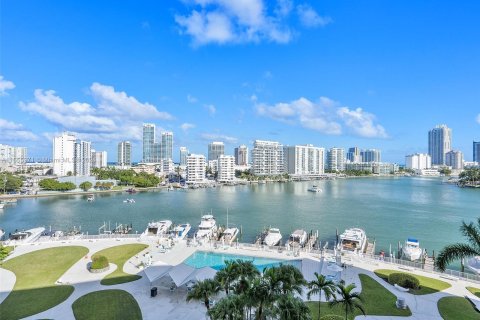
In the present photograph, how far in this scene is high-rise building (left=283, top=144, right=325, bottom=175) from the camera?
6747 inches

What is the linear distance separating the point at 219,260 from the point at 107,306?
363 inches

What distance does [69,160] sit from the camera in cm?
14325

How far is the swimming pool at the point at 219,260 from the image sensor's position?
22.7m

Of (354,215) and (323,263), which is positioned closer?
(323,263)

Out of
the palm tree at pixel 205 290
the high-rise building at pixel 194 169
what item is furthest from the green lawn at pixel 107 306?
the high-rise building at pixel 194 169

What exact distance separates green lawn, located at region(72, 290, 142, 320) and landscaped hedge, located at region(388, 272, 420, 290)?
1559cm

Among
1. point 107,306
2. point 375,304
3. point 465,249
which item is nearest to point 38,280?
point 107,306

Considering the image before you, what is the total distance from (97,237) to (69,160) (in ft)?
432

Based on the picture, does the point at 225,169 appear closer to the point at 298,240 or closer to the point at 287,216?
the point at 287,216

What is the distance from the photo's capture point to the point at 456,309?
52.5 feet

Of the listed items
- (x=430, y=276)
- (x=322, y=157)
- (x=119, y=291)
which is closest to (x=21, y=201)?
(x=119, y=291)

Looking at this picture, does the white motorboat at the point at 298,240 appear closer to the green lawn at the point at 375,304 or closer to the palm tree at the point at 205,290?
the green lawn at the point at 375,304

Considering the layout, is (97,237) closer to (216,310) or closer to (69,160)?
(216,310)

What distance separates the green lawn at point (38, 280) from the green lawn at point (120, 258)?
204cm
